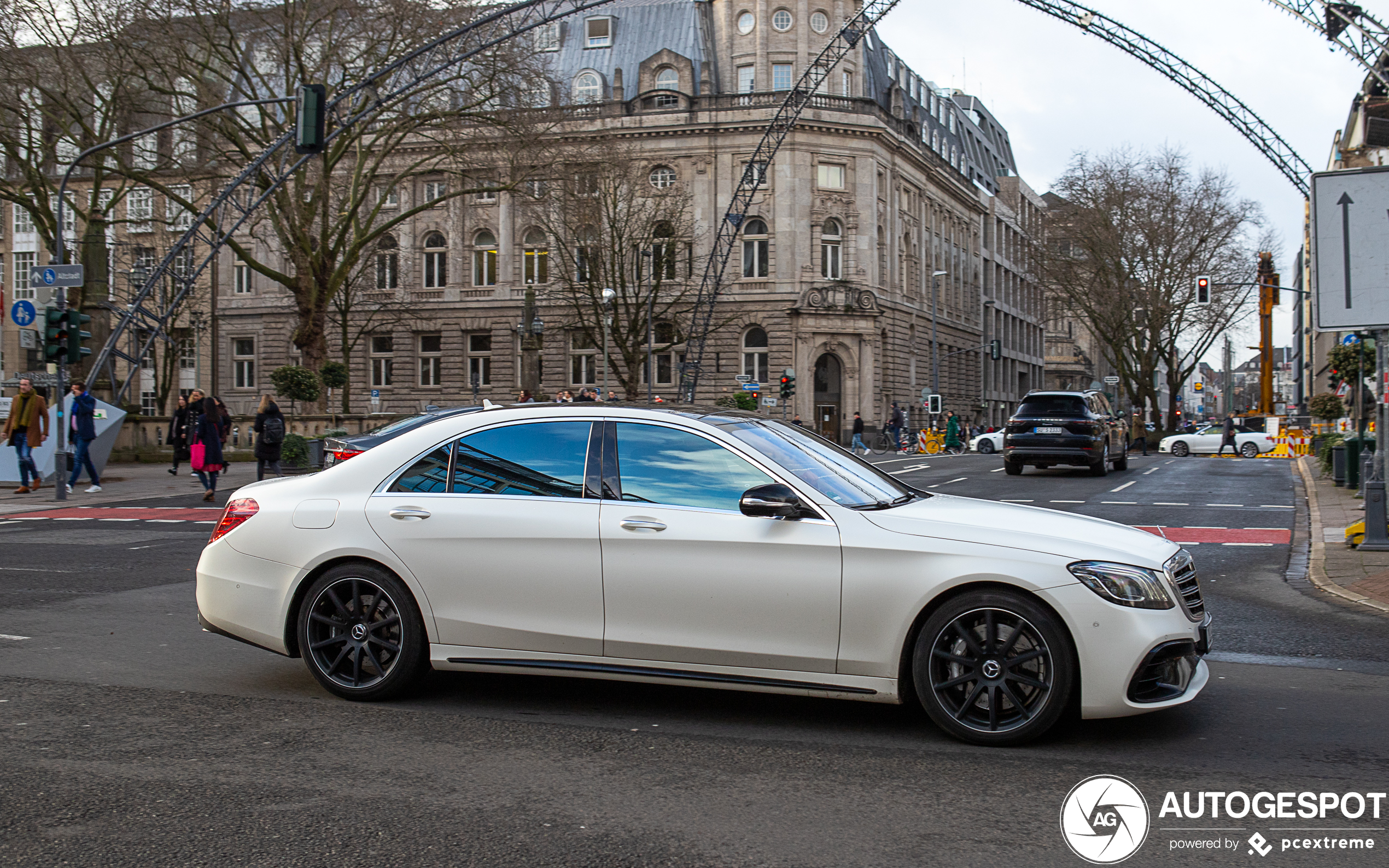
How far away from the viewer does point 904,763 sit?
4793mm

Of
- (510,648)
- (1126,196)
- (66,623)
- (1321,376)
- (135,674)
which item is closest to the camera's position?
(510,648)

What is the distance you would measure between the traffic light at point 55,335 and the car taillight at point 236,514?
16675 mm

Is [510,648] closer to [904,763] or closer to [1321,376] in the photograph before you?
[904,763]

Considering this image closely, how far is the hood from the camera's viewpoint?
16.4 feet

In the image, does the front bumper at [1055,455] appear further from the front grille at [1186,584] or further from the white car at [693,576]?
the front grille at [1186,584]

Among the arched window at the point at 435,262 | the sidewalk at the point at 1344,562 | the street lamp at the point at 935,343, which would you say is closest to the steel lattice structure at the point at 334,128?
the sidewalk at the point at 1344,562

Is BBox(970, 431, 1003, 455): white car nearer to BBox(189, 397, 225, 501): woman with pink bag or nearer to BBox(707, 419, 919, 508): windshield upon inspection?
BBox(189, 397, 225, 501): woman with pink bag

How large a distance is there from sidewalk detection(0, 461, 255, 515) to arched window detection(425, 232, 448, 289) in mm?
32124

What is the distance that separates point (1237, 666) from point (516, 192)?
91.9 ft

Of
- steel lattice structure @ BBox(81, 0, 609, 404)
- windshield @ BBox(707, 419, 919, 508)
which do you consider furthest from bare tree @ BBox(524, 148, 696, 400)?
windshield @ BBox(707, 419, 919, 508)

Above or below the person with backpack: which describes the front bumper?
below

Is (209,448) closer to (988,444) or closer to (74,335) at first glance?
(74,335)

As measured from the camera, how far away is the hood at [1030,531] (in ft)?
16.4

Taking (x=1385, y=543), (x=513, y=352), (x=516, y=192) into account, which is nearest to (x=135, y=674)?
(x=1385, y=543)
